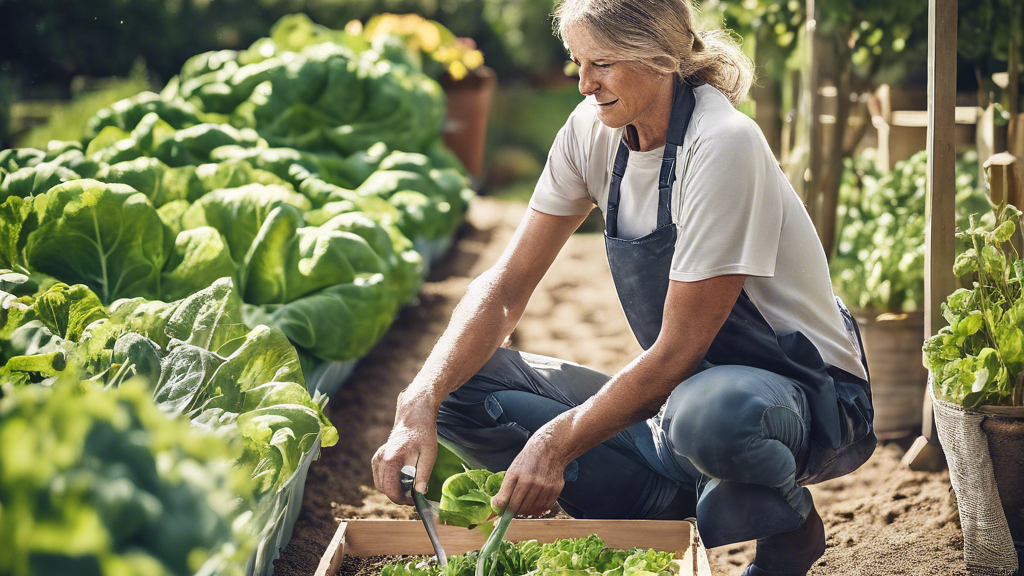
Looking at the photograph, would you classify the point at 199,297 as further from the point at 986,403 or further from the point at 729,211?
the point at 986,403

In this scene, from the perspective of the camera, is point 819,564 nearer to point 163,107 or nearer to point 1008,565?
point 1008,565

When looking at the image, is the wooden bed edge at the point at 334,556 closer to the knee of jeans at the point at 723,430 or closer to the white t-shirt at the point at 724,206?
the knee of jeans at the point at 723,430

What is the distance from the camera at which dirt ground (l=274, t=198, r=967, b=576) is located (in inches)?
72.8

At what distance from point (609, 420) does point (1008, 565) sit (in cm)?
89

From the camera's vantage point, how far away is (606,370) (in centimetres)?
303

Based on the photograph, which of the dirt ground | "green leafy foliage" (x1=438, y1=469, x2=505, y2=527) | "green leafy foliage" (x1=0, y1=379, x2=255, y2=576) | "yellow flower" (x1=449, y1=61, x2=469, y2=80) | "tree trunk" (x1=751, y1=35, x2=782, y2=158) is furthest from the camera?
"yellow flower" (x1=449, y1=61, x2=469, y2=80)

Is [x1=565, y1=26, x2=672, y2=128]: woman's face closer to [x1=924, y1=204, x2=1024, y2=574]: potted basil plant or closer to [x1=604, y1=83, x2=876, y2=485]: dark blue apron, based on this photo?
[x1=604, y1=83, x2=876, y2=485]: dark blue apron

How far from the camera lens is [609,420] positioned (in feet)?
4.67

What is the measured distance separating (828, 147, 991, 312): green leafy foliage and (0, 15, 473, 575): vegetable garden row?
1442mm

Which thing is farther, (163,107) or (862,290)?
(163,107)

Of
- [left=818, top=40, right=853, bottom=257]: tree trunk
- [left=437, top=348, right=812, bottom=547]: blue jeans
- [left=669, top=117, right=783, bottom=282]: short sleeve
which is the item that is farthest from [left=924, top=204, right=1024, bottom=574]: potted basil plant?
[left=818, top=40, right=853, bottom=257]: tree trunk

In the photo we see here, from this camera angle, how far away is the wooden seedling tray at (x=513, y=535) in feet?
5.13

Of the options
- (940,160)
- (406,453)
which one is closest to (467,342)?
(406,453)

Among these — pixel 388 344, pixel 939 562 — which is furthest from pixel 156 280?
pixel 939 562
